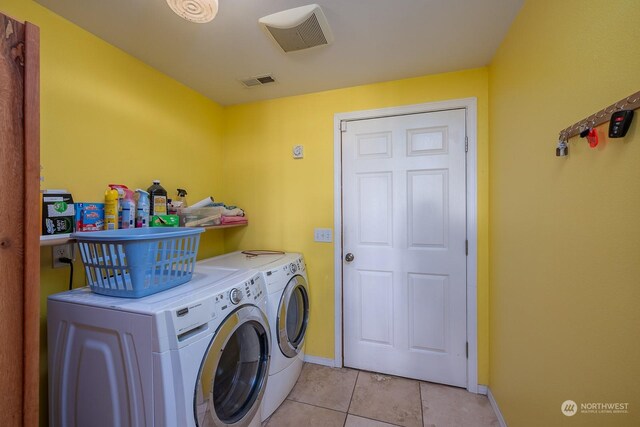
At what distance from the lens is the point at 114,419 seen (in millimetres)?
964

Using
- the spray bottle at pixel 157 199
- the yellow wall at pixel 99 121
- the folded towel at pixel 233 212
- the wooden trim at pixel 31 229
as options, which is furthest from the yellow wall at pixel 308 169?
the wooden trim at pixel 31 229

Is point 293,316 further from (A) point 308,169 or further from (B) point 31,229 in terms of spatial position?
(B) point 31,229

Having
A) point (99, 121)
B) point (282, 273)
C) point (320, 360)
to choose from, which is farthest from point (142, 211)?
point (320, 360)

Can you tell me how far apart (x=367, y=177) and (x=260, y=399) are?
5.31 ft

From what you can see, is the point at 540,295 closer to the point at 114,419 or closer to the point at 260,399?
the point at 260,399

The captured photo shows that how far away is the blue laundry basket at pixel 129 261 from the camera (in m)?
1.01

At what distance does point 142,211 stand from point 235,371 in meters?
1.07

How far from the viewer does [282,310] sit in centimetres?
→ 164

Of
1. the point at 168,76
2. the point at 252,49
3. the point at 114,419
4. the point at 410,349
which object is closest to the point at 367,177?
the point at 252,49

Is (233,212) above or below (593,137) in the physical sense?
below

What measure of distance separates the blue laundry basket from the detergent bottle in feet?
1.29

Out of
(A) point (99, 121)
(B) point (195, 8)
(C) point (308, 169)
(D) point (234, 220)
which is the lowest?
(D) point (234, 220)

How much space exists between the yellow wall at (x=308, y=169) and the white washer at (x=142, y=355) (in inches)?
38.7

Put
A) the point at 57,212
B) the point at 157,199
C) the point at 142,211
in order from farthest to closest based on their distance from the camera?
the point at 157,199, the point at 142,211, the point at 57,212
